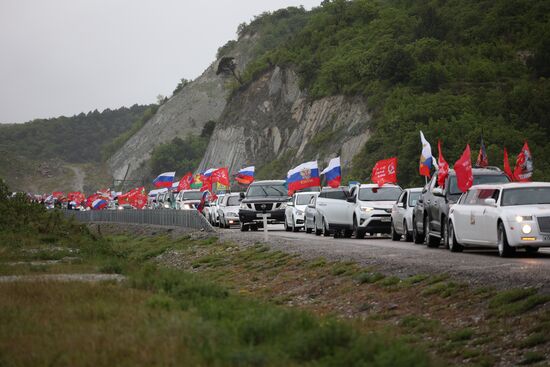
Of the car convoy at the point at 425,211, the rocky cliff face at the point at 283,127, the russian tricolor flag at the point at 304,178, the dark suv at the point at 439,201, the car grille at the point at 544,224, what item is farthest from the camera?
the rocky cliff face at the point at 283,127

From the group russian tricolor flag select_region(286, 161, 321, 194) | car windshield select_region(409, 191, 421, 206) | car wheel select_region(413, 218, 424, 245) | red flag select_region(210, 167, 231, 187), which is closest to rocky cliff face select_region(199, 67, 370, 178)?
red flag select_region(210, 167, 231, 187)

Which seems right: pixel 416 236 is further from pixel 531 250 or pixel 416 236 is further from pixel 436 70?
pixel 436 70

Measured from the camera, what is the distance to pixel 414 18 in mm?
112375

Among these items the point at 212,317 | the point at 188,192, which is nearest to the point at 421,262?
the point at 212,317

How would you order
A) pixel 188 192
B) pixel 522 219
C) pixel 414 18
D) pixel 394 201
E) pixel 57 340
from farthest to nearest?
pixel 414 18, pixel 188 192, pixel 394 201, pixel 522 219, pixel 57 340

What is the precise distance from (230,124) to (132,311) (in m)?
111

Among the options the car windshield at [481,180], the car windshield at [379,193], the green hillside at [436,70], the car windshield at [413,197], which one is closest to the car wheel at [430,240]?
the car windshield at [481,180]

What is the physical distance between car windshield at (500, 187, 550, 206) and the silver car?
919 centimetres

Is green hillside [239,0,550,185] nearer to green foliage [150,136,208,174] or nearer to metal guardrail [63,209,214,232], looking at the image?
metal guardrail [63,209,214,232]

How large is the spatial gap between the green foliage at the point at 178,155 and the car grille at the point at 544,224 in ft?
463

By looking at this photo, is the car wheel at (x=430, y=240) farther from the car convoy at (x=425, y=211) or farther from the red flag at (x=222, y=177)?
the red flag at (x=222, y=177)

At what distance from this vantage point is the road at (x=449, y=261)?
18703mm

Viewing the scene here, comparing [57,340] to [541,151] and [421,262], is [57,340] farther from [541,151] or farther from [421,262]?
[541,151]

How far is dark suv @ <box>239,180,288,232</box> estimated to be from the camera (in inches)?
1944
